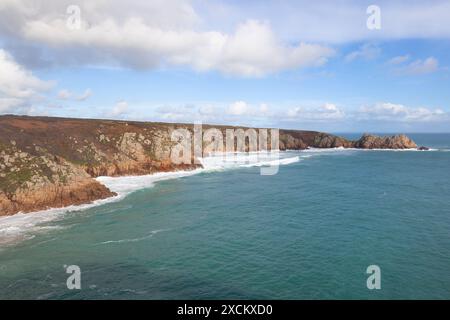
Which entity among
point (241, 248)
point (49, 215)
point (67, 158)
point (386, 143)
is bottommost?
point (241, 248)

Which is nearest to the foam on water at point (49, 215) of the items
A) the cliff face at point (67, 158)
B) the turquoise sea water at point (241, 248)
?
the turquoise sea water at point (241, 248)

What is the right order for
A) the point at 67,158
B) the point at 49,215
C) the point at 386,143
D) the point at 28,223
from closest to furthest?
the point at 28,223 → the point at 49,215 → the point at 67,158 → the point at 386,143

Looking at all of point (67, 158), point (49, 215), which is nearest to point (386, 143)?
point (67, 158)

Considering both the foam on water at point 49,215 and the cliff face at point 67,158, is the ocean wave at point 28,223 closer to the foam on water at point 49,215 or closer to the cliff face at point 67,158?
the foam on water at point 49,215

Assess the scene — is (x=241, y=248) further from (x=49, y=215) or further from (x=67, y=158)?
(x=67, y=158)

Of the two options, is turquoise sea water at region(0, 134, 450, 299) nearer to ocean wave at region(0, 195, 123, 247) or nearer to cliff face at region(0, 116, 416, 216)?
ocean wave at region(0, 195, 123, 247)
